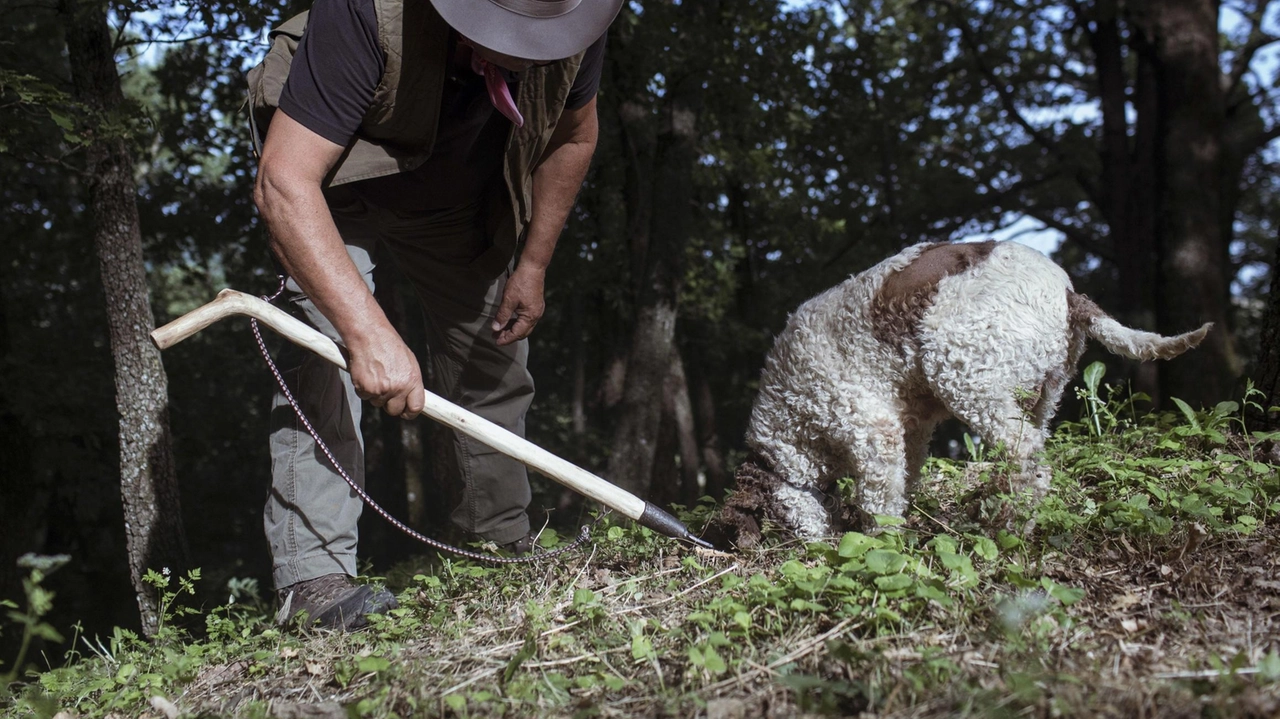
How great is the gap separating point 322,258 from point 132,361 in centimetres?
251

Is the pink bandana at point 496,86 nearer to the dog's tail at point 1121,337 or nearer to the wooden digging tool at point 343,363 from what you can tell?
the wooden digging tool at point 343,363

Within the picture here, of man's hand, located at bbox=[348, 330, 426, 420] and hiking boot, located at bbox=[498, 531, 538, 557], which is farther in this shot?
hiking boot, located at bbox=[498, 531, 538, 557]

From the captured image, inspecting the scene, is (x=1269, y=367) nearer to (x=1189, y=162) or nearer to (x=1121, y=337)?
(x=1121, y=337)

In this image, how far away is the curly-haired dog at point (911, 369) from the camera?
334 centimetres

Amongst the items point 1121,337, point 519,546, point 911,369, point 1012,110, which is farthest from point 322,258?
point 1012,110

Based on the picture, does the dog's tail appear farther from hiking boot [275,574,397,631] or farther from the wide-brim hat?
hiking boot [275,574,397,631]

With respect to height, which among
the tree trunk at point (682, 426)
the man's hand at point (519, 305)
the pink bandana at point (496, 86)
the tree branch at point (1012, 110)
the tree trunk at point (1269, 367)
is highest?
the tree branch at point (1012, 110)

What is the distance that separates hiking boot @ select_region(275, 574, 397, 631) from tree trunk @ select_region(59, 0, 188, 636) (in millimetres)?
1727

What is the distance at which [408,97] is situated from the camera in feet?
10.7

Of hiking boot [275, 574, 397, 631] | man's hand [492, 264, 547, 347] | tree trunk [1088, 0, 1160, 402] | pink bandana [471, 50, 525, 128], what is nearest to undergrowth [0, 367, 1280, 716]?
hiking boot [275, 574, 397, 631]

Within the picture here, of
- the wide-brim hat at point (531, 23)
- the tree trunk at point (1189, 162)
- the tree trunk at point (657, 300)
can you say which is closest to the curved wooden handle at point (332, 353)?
the wide-brim hat at point (531, 23)

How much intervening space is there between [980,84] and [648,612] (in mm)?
15840

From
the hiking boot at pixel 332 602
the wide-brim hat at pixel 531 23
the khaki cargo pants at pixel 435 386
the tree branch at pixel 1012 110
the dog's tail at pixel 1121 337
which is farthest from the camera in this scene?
the tree branch at pixel 1012 110

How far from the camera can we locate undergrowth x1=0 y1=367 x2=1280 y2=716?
224 centimetres
